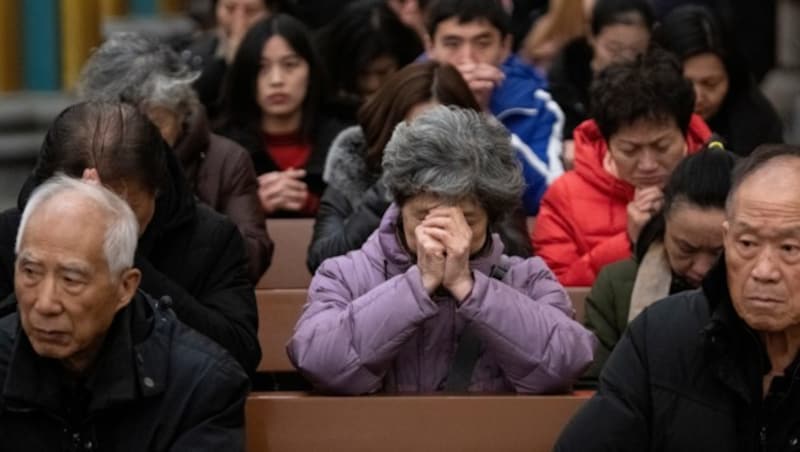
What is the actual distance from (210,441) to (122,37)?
267 cm

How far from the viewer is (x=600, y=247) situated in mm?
7988

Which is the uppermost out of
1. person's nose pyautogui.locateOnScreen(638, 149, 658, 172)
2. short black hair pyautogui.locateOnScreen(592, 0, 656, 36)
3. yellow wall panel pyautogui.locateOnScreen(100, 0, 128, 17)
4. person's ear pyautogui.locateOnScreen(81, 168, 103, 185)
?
person's ear pyautogui.locateOnScreen(81, 168, 103, 185)

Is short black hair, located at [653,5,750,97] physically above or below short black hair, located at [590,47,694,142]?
below

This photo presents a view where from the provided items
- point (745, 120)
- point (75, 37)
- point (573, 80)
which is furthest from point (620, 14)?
point (75, 37)

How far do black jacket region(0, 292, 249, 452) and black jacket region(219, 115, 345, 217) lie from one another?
3.23 m

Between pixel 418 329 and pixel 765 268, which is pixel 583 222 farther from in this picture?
pixel 765 268

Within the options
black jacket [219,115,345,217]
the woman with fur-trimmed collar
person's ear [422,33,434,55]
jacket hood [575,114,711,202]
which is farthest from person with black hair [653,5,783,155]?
the woman with fur-trimmed collar

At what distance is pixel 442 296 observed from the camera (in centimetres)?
650

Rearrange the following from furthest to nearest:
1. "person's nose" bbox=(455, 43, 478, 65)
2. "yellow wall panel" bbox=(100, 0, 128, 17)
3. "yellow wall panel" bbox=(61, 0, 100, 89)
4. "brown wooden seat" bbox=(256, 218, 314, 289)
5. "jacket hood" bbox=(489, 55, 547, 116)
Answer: "yellow wall panel" bbox=(100, 0, 128, 17) < "yellow wall panel" bbox=(61, 0, 100, 89) < "person's nose" bbox=(455, 43, 478, 65) < "jacket hood" bbox=(489, 55, 547, 116) < "brown wooden seat" bbox=(256, 218, 314, 289)

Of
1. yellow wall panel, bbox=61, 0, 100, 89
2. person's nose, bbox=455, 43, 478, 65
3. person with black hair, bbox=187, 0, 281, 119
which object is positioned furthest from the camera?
yellow wall panel, bbox=61, 0, 100, 89

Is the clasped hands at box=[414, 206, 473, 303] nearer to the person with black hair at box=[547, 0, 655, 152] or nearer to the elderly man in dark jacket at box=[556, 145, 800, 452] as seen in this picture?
the elderly man in dark jacket at box=[556, 145, 800, 452]

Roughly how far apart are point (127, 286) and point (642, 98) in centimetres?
255

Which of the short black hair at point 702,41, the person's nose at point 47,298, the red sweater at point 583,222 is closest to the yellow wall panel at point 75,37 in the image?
the short black hair at point 702,41

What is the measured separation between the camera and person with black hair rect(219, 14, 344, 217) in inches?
368
